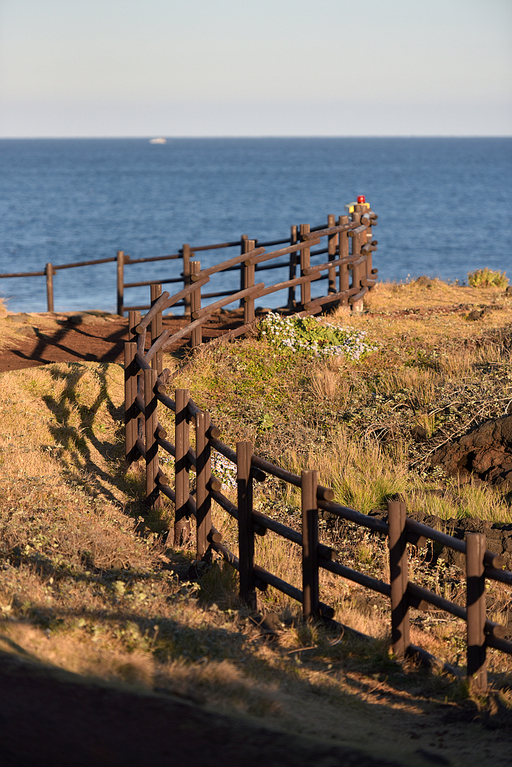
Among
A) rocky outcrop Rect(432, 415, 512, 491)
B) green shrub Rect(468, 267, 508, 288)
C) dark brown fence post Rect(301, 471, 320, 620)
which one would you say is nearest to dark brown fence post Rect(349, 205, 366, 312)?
green shrub Rect(468, 267, 508, 288)

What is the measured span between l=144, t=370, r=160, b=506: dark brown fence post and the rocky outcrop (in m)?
3.51

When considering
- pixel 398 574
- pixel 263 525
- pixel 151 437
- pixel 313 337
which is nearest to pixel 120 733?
pixel 398 574

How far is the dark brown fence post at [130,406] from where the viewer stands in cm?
847

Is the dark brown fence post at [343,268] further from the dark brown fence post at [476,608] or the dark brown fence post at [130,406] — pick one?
the dark brown fence post at [476,608]

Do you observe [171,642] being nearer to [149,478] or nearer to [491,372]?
[149,478]

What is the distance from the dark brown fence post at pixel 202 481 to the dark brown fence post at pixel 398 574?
6.22ft

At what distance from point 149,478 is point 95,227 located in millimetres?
56337

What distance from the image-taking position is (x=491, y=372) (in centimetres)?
1083

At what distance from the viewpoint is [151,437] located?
7586 mm

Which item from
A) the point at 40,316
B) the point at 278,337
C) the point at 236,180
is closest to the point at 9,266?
the point at 40,316

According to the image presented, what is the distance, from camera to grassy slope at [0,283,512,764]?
13.3 feet

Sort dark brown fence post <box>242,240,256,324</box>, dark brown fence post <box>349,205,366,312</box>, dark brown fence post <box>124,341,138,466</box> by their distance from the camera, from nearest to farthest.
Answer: dark brown fence post <box>124,341,138,466</box> → dark brown fence post <box>242,240,256,324</box> → dark brown fence post <box>349,205,366,312</box>

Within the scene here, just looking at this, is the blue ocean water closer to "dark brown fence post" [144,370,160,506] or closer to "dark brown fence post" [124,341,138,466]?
"dark brown fence post" [124,341,138,466]

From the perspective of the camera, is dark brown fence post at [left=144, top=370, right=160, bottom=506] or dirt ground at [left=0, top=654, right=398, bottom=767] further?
dark brown fence post at [left=144, top=370, right=160, bottom=506]
